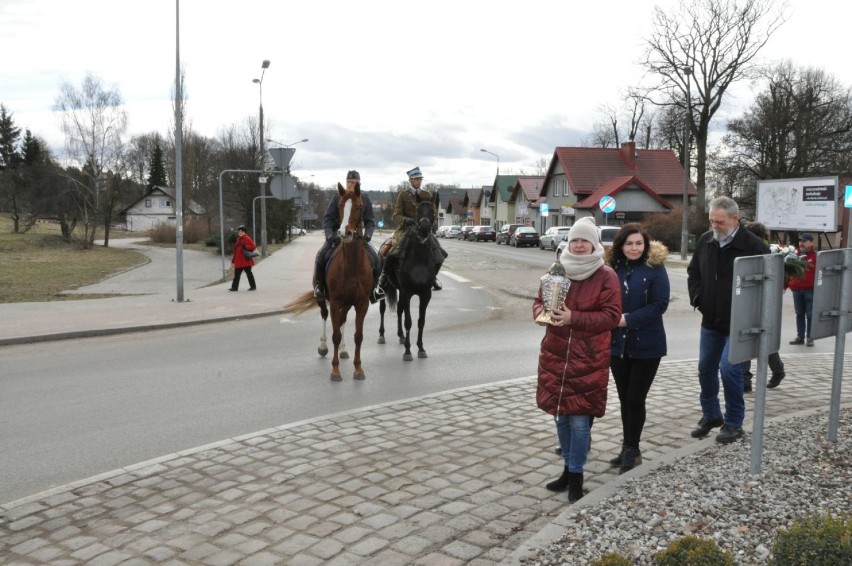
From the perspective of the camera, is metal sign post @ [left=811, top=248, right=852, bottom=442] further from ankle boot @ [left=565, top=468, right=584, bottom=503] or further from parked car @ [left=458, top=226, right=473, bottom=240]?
parked car @ [left=458, top=226, right=473, bottom=240]

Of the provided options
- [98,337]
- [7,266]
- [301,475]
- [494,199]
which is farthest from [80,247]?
[494,199]

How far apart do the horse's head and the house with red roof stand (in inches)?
1965

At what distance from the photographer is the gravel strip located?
3881 millimetres

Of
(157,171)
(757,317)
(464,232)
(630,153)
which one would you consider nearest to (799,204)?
(757,317)

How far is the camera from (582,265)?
A: 15.6 feet

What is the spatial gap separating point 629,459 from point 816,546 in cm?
243

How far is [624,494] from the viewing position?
15.3ft

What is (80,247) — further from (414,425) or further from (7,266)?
(414,425)

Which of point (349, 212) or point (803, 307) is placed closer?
point (349, 212)

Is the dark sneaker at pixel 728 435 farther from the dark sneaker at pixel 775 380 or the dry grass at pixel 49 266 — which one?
the dry grass at pixel 49 266

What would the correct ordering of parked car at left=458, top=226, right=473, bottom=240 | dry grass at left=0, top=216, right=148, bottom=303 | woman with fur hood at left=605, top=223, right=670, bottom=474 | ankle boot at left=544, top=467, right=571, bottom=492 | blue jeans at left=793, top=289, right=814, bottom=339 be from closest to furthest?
1. ankle boot at left=544, top=467, right=571, bottom=492
2. woman with fur hood at left=605, top=223, right=670, bottom=474
3. blue jeans at left=793, top=289, right=814, bottom=339
4. dry grass at left=0, top=216, right=148, bottom=303
5. parked car at left=458, top=226, right=473, bottom=240

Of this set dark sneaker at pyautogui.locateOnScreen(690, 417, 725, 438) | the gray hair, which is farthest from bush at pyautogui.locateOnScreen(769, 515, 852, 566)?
the gray hair

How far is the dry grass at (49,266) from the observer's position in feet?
67.4

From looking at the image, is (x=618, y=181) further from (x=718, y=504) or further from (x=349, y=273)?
(x=718, y=504)
